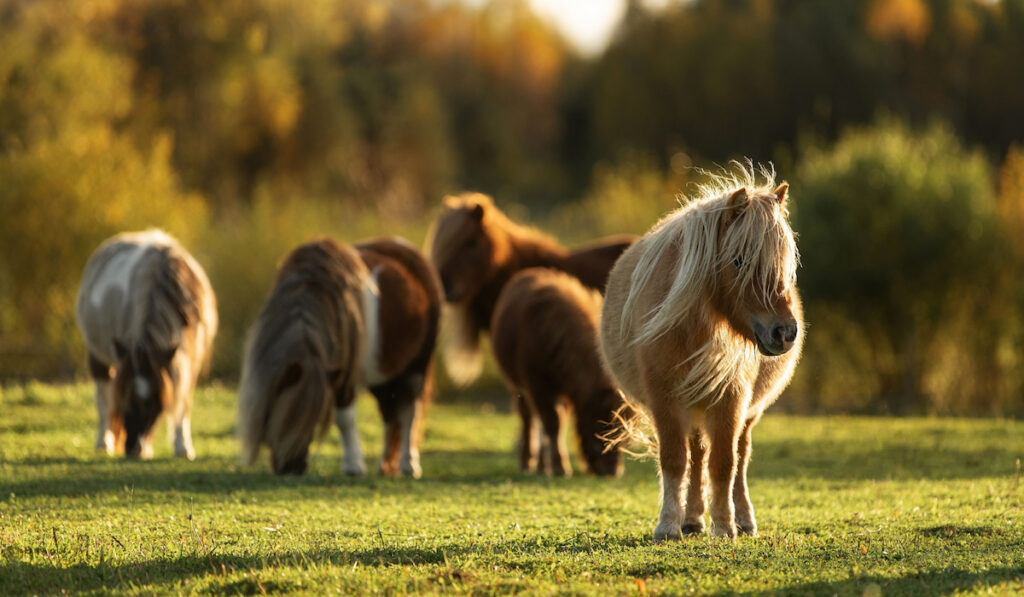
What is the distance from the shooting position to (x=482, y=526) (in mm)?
7035

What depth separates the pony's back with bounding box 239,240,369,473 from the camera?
350 inches

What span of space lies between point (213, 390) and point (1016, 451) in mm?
11680

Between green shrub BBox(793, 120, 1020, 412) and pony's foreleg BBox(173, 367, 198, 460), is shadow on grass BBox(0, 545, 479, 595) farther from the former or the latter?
green shrub BBox(793, 120, 1020, 412)

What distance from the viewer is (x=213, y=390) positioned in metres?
17.2

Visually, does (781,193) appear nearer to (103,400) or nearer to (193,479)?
(193,479)

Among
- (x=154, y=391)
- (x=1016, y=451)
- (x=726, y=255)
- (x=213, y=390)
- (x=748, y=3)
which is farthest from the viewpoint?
(x=748, y=3)

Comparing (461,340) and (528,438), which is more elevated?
(461,340)

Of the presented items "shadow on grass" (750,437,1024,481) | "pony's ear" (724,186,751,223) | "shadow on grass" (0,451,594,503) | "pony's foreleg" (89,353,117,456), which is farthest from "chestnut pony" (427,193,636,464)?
"pony's ear" (724,186,751,223)

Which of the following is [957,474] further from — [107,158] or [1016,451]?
[107,158]

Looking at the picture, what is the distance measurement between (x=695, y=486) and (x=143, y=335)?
5.86 meters

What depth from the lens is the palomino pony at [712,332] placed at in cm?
562

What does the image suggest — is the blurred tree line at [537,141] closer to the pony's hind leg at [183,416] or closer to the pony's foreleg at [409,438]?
the pony's foreleg at [409,438]

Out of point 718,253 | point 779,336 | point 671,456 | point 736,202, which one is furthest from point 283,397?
point 779,336

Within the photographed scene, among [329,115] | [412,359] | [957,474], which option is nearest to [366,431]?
[412,359]
